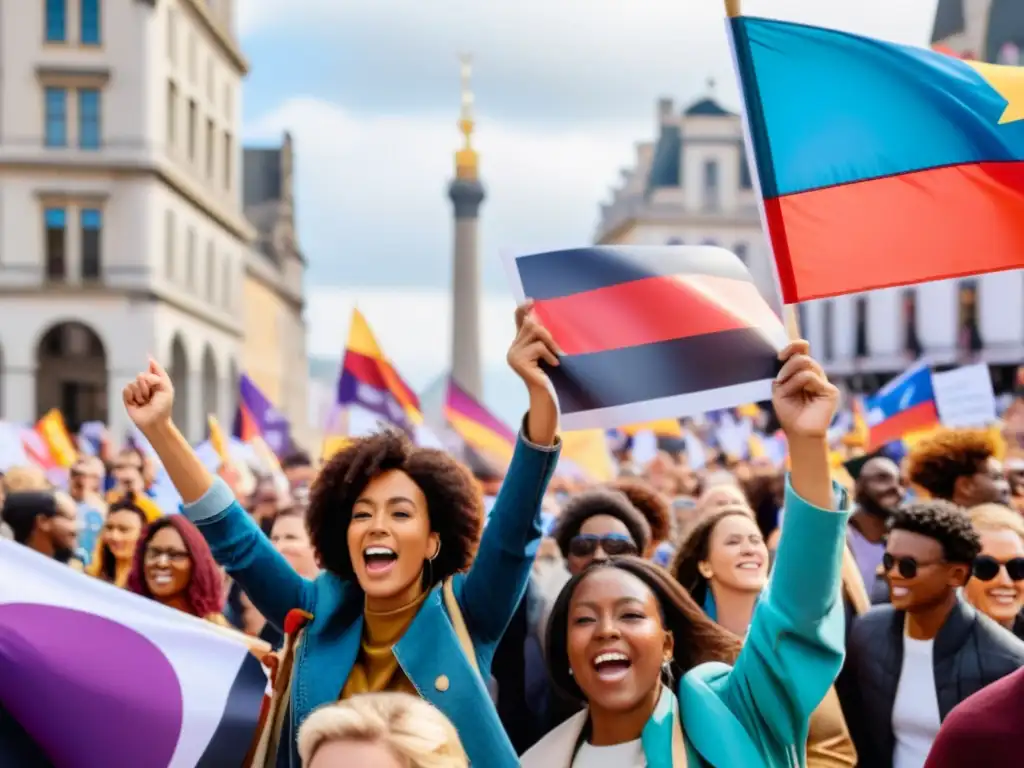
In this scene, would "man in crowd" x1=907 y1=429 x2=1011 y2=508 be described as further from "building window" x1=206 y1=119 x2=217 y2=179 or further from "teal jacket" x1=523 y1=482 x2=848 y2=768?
"building window" x1=206 y1=119 x2=217 y2=179

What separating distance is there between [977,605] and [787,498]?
2625 millimetres

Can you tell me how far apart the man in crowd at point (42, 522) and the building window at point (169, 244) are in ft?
117

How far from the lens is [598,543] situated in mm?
5625

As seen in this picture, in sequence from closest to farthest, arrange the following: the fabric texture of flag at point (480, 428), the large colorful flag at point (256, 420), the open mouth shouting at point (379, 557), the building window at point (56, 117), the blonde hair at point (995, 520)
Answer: the open mouth shouting at point (379, 557), the blonde hair at point (995, 520), the fabric texture of flag at point (480, 428), the large colorful flag at point (256, 420), the building window at point (56, 117)

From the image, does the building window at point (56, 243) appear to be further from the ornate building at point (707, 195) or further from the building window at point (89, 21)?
the ornate building at point (707, 195)

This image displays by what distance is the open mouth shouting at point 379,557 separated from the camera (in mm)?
3619

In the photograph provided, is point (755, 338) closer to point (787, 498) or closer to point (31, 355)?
point (787, 498)

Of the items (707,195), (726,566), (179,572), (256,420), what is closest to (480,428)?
(256,420)

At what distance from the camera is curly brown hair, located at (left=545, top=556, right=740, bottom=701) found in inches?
140

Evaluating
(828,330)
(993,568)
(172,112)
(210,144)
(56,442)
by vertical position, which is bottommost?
(56,442)

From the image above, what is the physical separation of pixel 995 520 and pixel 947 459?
1.91m

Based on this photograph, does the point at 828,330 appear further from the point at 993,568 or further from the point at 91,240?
the point at 993,568

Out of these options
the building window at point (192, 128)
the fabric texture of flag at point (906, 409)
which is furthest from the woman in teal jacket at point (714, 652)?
the building window at point (192, 128)

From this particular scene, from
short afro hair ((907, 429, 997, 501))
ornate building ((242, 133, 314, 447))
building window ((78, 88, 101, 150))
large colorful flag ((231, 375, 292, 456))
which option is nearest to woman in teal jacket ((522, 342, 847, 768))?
short afro hair ((907, 429, 997, 501))
